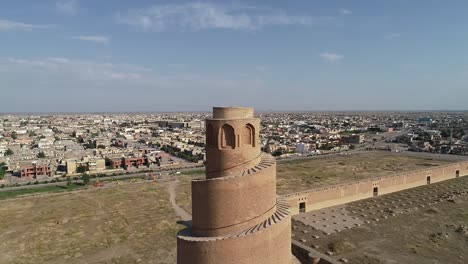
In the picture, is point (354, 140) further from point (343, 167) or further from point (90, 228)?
point (90, 228)

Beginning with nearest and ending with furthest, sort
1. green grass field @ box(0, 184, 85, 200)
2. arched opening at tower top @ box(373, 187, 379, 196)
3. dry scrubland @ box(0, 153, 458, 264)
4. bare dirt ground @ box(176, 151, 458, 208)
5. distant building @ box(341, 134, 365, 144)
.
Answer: dry scrubland @ box(0, 153, 458, 264) → arched opening at tower top @ box(373, 187, 379, 196) → green grass field @ box(0, 184, 85, 200) → bare dirt ground @ box(176, 151, 458, 208) → distant building @ box(341, 134, 365, 144)

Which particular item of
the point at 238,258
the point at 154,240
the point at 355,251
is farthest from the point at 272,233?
the point at 154,240

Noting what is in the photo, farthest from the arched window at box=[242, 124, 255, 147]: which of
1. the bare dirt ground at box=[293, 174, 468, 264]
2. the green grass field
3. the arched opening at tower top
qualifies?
the green grass field

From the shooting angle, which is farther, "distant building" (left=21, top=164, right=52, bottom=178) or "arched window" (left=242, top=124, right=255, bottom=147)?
"distant building" (left=21, top=164, right=52, bottom=178)

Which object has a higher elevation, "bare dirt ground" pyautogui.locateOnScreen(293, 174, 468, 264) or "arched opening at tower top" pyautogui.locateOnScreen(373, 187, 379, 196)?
"arched opening at tower top" pyautogui.locateOnScreen(373, 187, 379, 196)

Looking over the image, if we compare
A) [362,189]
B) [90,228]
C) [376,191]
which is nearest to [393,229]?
[362,189]

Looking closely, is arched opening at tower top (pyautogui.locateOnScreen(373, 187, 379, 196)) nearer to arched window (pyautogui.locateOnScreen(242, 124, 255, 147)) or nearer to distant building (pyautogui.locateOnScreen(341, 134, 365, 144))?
arched window (pyautogui.locateOnScreen(242, 124, 255, 147))

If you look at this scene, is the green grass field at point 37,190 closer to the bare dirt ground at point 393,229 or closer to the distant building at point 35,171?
the distant building at point 35,171
